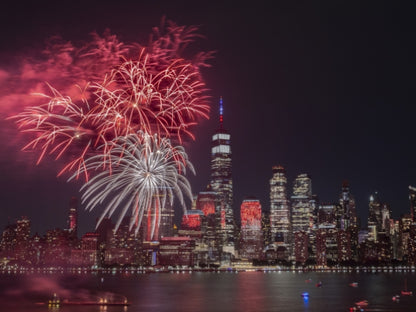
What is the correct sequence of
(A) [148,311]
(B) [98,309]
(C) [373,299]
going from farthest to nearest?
(C) [373,299] < (A) [148,311] < (B) [98,309]

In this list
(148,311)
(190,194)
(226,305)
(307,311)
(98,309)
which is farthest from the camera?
(226,305)

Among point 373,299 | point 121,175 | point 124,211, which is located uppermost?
point 121,175

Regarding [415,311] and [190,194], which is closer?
[190,194]

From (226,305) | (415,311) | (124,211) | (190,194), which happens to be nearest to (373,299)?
(415,311)

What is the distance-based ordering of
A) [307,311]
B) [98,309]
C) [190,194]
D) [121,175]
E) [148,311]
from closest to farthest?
[121,175], [190,194], [98,309], [148,311], [307,311]

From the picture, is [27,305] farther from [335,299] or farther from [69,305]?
[335,299]

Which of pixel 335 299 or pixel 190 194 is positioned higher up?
pixel 190 194

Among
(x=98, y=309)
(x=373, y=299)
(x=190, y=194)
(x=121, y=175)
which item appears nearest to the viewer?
(x=121, y=175)

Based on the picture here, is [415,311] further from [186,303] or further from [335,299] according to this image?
[186,303]

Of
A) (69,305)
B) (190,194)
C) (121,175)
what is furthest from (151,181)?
(69,305)
